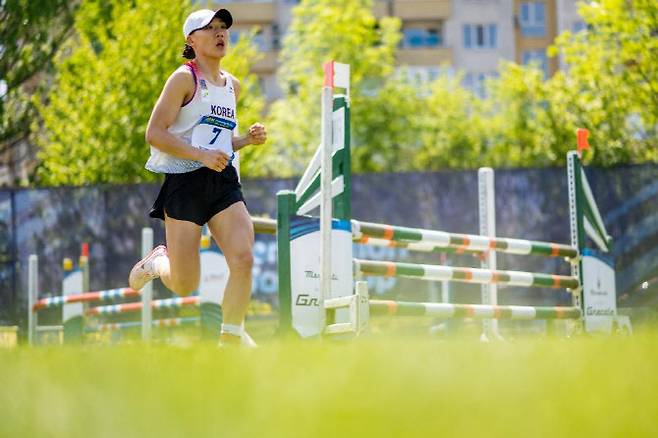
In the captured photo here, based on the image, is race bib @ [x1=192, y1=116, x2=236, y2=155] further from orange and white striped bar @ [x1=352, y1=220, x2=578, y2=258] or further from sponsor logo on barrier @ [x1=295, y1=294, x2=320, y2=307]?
orange and white striped bar @ [x1=352, y1=220, x2=578, y2=258]

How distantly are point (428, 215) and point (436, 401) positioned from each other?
604 inches

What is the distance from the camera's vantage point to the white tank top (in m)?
6.54

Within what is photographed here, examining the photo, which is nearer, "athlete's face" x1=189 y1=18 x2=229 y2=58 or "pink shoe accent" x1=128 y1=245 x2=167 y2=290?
"athlete's face" x1=189 y1=18 x2=229 y2=58

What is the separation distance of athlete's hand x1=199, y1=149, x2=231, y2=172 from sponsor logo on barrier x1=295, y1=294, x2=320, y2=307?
4.78ft

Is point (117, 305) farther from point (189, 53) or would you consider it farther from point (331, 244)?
point (189, 53)

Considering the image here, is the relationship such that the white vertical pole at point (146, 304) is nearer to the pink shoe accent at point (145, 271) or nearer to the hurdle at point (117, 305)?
the hurdle at point (117, 305)

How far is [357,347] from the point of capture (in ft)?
13.0

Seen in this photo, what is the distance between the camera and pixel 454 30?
6112cm

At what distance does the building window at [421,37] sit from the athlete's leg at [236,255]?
54.8m

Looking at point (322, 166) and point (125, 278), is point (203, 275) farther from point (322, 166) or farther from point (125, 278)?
point (125, 278)

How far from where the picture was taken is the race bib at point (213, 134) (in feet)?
21.4

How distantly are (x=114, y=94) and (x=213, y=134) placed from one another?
72.8ft

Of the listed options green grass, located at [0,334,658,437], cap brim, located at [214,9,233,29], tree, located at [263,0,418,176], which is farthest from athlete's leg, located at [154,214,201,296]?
tree, located at [263,0,418,176]

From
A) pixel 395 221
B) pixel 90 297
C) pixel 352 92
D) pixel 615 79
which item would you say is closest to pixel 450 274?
pixel 90 297
